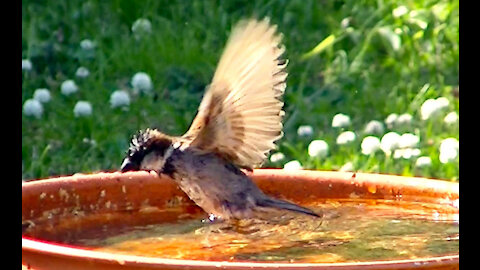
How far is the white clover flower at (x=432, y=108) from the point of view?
17.8ft

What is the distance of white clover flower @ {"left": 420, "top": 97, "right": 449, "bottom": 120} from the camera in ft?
17.8

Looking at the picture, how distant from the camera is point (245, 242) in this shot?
10.3ft

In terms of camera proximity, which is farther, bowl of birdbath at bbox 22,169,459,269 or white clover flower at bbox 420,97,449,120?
white clover flower at bbox 420,97,449,120

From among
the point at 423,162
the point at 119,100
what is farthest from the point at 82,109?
the point at 423,162

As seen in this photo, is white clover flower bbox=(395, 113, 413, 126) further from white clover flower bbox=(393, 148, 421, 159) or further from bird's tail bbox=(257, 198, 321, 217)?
bird's tail bbox=(257, 198, 321, 217)

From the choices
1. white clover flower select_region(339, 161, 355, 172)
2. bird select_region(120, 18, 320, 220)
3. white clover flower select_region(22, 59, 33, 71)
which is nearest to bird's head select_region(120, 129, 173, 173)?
bird select_region(120, 18, 320, 220)

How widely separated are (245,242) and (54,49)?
142 inches

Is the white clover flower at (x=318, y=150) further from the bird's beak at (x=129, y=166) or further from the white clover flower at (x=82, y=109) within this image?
the bird's beak at (x=129, y=166)

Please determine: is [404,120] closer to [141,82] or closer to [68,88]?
[141,82]

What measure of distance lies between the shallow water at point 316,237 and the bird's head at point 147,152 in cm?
17

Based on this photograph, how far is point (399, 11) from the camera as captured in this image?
6426 millimetres

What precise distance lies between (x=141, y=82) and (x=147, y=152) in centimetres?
266

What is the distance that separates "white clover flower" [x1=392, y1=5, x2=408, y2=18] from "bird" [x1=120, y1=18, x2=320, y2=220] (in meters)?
3.11
